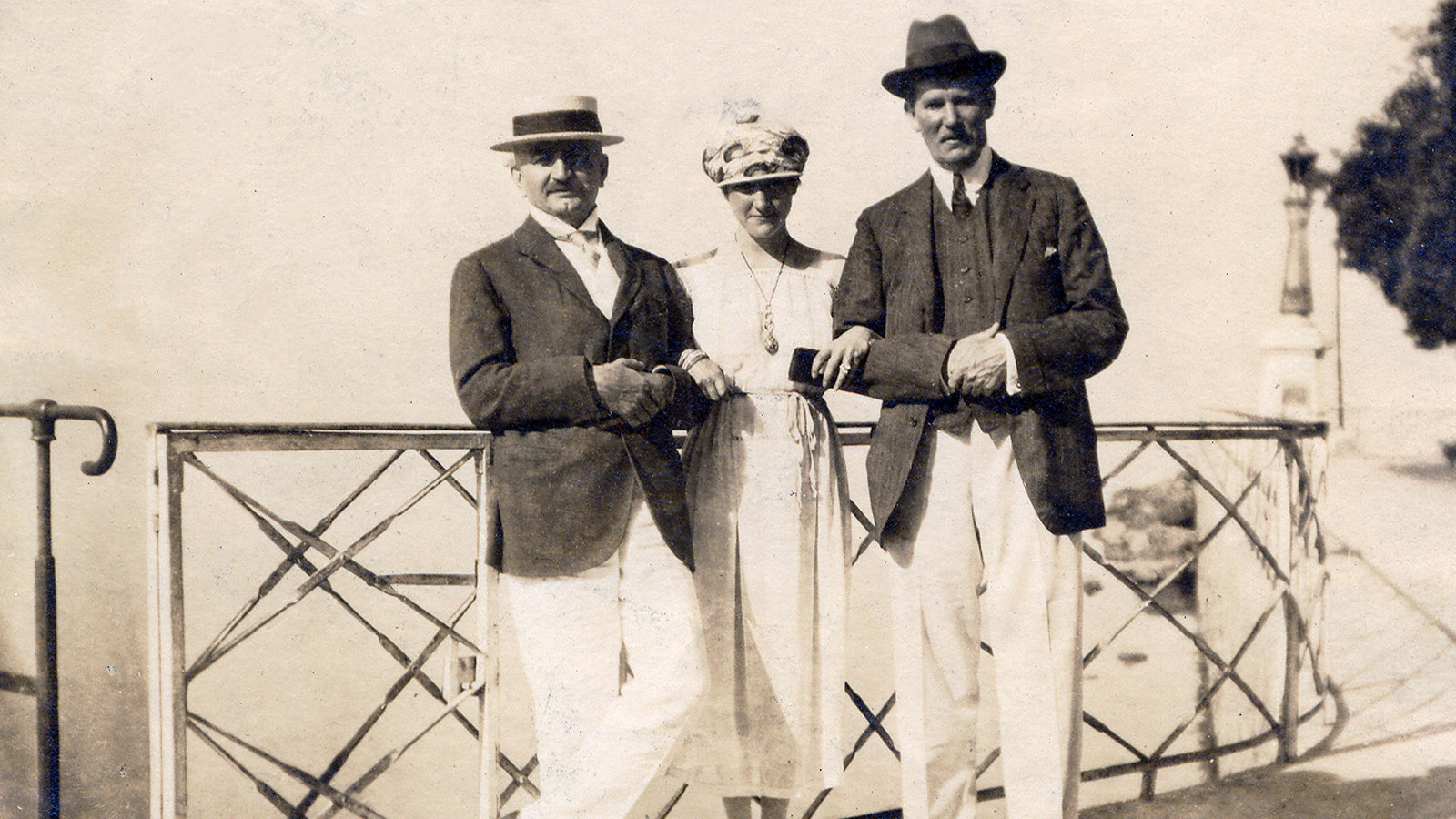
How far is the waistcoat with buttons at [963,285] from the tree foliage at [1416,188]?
8.31 feet

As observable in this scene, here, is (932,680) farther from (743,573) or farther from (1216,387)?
(1216,387)

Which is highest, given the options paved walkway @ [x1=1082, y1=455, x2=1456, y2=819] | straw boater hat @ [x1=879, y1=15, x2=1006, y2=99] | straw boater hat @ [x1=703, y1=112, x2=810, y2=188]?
straw boater hat @ [x1=879, y1=15, x2=1006, y2=99]

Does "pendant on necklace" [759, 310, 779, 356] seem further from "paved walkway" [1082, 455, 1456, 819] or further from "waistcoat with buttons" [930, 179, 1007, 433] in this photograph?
"paved walkway" [1082, 455, 1456, 819]

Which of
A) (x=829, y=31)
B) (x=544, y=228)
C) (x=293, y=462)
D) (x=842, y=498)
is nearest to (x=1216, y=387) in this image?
(x=829, y=31)

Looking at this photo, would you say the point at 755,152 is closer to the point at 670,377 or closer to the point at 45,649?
the point at 670,377

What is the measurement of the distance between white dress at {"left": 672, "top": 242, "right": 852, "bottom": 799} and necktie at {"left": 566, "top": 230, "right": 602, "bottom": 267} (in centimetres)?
46

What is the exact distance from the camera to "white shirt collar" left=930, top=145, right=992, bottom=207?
8.90ft

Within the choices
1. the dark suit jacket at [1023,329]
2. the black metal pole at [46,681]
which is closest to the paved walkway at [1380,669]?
the dark suit jacket at [1023,329]

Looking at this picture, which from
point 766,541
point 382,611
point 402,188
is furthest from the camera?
point 382,611

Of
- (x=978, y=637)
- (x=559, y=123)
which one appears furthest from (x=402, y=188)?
(x=978, y=637)

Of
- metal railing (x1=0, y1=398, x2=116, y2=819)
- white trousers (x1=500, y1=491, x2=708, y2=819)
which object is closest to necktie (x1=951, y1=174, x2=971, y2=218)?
white trousers (x1=500, y1=491, x2=708, y2=819)

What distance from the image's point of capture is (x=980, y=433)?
2637 mm

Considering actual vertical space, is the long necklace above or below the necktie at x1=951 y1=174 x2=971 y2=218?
below

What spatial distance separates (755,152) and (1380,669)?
149 inches
